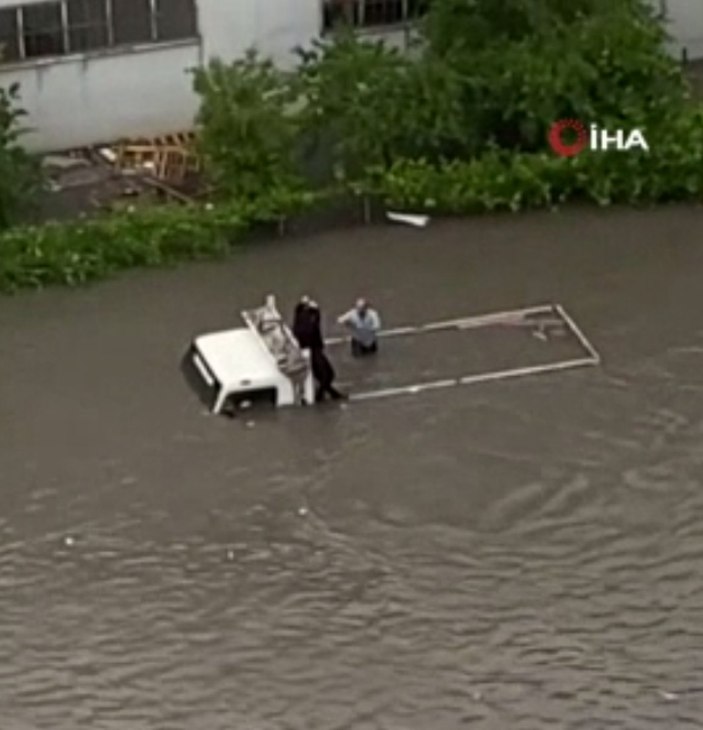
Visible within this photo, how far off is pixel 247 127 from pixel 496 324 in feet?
13.2

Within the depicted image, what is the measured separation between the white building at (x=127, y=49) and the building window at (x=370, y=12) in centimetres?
2

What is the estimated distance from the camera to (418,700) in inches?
819

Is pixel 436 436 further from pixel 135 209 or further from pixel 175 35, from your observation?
pixel 175 35

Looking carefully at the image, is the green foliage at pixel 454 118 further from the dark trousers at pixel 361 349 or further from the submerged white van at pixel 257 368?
the dark trousers at pixel 361 349

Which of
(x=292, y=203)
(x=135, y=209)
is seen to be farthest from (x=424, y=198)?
(x=135, y=209)

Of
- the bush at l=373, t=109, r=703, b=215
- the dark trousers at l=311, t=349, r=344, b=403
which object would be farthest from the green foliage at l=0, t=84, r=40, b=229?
the dark trousers at l=311, t=349, r=344, b=403

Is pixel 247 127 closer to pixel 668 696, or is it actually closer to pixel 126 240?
pixel 126 240

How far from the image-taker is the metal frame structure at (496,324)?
84.4 feet

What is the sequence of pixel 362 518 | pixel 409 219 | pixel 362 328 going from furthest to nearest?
pixel 409 219
pixel 362 328
pixel 362 518

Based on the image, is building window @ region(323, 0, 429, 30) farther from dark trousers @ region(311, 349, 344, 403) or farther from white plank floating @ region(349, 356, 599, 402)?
dark trousers @ region(311, 349, 344, 403)

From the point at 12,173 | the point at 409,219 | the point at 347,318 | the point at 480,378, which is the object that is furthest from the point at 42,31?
the point at 480,378

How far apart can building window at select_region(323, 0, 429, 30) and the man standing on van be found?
6.26m

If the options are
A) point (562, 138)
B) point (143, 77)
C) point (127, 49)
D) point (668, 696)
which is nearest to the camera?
point (668, 696)

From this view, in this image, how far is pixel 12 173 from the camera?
28328mm
